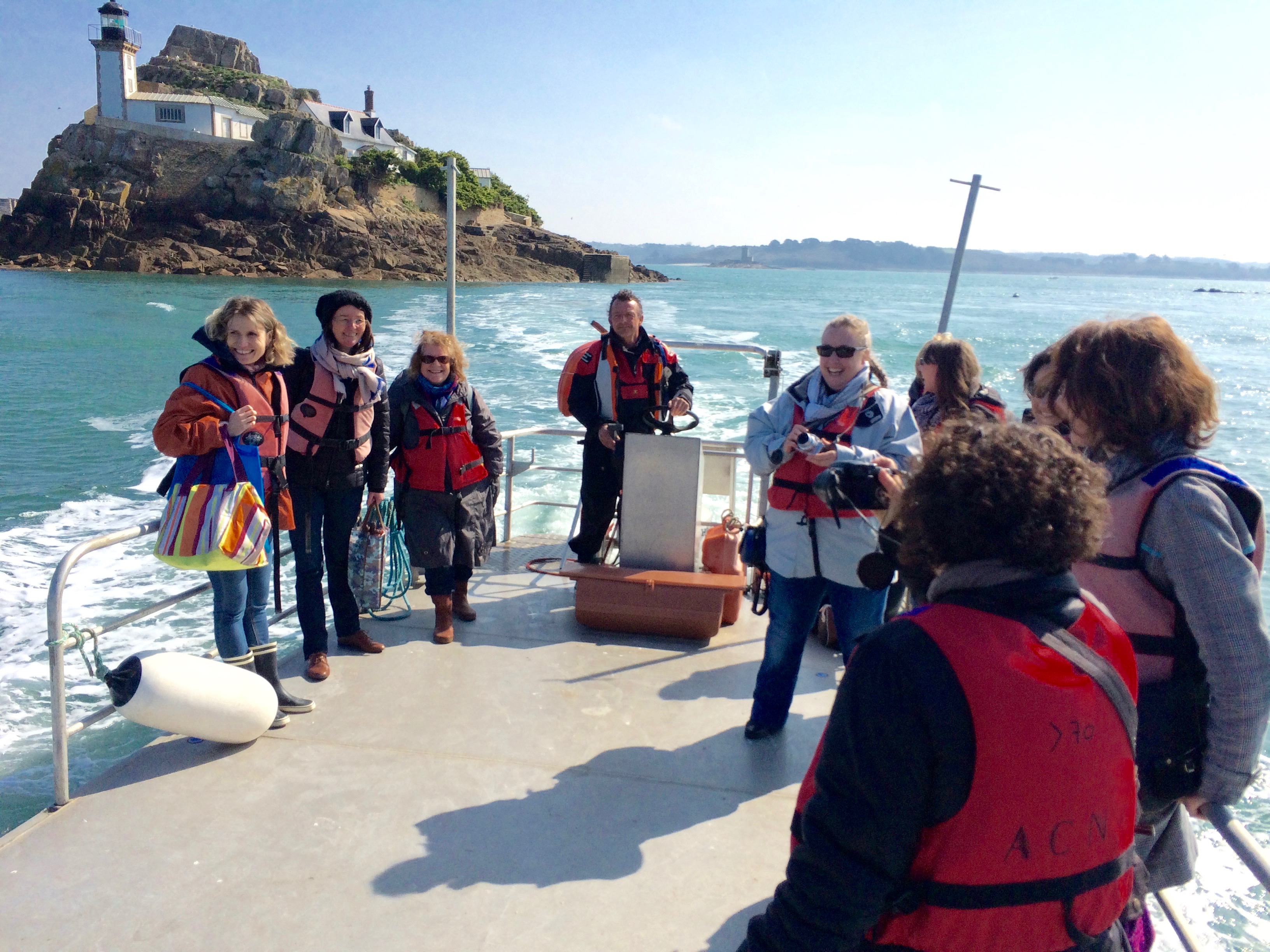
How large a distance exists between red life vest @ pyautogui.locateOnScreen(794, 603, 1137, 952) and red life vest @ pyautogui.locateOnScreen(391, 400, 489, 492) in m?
3.10

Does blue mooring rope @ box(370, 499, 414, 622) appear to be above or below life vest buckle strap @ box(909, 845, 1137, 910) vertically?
below

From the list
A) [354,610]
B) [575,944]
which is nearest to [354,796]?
[575,944]

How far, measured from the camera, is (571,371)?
14.8 feet

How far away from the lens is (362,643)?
3.92 metres

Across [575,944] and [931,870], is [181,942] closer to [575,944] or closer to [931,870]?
[575,944]

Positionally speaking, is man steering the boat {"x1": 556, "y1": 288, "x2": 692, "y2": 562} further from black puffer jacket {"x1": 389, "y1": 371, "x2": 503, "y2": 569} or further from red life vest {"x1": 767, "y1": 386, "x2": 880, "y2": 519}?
red life vest {"x1": 767, "y1": 386, "x2": 880, "y2": 519}

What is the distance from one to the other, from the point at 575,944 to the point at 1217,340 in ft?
139

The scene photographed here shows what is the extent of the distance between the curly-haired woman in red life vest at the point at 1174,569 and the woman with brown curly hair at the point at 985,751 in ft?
1.47

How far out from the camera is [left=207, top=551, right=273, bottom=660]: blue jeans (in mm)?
3023

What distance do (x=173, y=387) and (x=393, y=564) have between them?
1657 cm

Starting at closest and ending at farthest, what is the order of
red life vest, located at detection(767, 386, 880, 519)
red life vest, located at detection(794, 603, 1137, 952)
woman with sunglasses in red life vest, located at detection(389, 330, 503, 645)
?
1. red life vest, located at detection(794, 603, 1137, 952)
2. red life vest, located at detection(767, 386, 880, 519)
3. woman with sunglasses in red life vest, located at detection(389, 330, 503, 645)

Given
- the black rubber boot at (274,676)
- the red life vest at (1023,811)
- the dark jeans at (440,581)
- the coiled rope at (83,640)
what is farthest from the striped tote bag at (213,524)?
the red life vest at (1023,811)

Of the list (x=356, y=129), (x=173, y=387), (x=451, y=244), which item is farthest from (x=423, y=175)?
(x=451, y=244)

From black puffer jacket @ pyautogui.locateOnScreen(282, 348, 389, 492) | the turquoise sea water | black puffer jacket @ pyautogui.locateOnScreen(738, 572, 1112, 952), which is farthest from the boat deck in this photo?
the turquoise sea water
